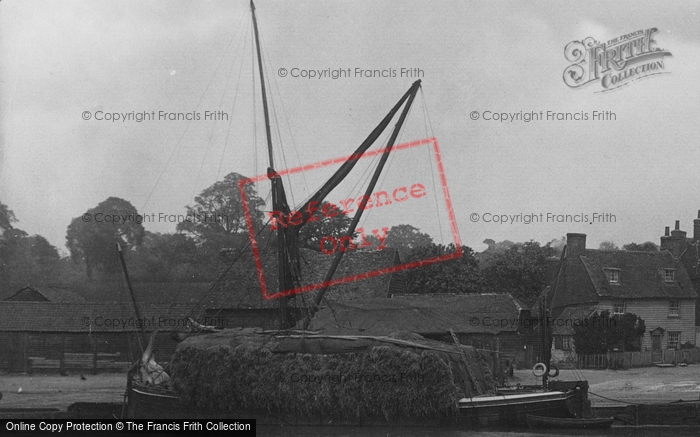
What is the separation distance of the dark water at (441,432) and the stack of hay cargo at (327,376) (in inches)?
15.0

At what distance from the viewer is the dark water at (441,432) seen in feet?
78.7

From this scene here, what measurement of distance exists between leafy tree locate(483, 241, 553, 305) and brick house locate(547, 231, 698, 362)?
23.0 feet

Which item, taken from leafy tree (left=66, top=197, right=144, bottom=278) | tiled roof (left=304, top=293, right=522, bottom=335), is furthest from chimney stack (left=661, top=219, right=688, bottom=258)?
leafy tree (left=66, top=197, right=144, bottom=278)

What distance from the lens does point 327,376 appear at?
25.0 metres

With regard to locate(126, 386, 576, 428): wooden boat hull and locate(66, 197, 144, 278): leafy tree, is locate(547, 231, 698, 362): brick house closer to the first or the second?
locate(126, 386, 576, 428): wooden boat hull

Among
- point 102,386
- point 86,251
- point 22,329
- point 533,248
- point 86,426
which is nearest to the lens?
point 86,426

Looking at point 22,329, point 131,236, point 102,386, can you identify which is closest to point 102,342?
point 22,329

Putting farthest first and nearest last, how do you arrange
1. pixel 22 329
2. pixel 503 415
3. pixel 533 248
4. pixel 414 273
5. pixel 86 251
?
pixel 86 251 → pixel 533 248 → pixel 414 273 → pixel 22 329 → pixel 503 415

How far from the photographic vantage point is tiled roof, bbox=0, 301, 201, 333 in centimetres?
4594

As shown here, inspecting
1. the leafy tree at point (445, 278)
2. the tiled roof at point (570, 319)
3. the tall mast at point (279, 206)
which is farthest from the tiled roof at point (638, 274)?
the tall mast at point (279, 206)

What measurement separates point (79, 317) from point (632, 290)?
3485cm

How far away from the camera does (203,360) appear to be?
84.9 ft

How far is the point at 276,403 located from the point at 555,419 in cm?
813

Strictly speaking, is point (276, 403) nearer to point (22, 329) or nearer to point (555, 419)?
point (555, 419)
